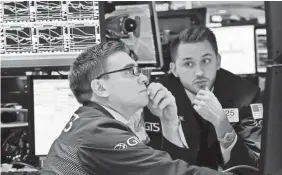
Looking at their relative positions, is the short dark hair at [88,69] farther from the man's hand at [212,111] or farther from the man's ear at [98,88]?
the man's hand at [212,111]

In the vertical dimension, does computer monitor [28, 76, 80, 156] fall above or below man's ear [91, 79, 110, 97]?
below

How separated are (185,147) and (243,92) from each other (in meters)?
0.39

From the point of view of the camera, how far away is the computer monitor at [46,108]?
243 cm

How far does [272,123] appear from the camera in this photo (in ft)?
3.59

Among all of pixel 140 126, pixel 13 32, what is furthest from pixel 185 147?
pixel 13 32

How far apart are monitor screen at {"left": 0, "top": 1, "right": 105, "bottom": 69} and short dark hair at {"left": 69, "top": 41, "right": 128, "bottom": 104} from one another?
59 cm

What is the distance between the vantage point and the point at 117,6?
255cm

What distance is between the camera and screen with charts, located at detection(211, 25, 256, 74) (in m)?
2.45

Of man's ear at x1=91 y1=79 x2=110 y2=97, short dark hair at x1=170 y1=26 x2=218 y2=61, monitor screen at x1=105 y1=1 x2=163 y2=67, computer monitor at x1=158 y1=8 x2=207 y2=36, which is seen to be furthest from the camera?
computer monitor at x1=158 y1=8 x2=207 y2=36

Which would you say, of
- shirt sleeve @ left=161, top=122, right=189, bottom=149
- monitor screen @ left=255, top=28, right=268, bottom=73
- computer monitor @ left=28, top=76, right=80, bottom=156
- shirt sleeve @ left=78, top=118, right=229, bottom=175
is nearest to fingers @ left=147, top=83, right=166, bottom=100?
shirt sleeve @ left=161, top=122, right=189, bottom=149

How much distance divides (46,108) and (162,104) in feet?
2.28

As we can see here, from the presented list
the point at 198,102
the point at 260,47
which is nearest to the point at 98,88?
the point at 198,102

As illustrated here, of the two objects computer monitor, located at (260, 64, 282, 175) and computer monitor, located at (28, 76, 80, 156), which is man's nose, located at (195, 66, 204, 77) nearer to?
computer monitor, located at (28, 76, 80, 156)

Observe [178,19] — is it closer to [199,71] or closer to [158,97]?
[199,71]
